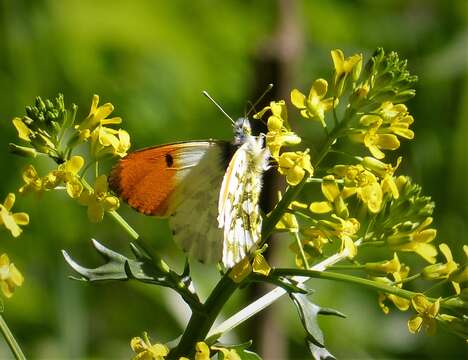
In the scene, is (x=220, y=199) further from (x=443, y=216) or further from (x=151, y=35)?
(x=151, y=35)

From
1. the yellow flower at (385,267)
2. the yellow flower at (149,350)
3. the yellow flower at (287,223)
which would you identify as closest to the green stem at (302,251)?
the yellow flower at (287,223)

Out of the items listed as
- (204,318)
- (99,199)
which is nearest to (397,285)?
(204,318)

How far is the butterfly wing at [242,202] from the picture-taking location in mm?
1729

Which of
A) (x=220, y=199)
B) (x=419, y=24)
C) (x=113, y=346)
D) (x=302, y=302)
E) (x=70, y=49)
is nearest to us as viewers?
(x=302, y=302)

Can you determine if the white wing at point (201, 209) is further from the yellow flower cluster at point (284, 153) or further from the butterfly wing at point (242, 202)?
the yellow flower cluster at point (284, 153)

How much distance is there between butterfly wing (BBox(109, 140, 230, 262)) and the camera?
6.10 feet

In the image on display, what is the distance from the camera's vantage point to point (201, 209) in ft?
6.53

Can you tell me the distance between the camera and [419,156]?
170 inches

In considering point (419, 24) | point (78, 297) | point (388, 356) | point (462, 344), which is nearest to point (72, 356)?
point (78, 297)

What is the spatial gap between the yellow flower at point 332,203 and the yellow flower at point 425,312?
22cm

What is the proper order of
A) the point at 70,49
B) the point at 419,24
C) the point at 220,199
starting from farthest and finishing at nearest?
1. the point at 419,24
2. the point at 70,49
3. the point at 220,199

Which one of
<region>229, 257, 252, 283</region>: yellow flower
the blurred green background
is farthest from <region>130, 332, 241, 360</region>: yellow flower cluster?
the blurred green background

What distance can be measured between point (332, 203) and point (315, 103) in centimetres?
22

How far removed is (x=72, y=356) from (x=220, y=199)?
217 centimetres
